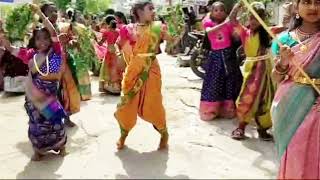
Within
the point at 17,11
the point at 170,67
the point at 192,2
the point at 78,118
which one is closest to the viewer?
the point at 78,118

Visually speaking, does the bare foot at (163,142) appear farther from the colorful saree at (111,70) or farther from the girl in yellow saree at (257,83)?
the colorful saree at (111,70)

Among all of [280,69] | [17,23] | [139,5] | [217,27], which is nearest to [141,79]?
[139,5]

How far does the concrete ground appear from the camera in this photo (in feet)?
14.7

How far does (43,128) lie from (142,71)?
111 centimetres

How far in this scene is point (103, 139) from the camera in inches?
222

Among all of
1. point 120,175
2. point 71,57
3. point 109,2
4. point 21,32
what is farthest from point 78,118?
point 109,2

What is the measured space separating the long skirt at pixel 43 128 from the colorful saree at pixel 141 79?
63 centimetres

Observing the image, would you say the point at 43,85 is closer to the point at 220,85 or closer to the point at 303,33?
the point at 220,85

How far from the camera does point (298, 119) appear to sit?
311 centimetres

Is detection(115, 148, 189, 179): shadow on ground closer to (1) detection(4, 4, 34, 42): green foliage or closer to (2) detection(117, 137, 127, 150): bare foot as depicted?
(2) detection(117, 137, 127, 150): bare foot

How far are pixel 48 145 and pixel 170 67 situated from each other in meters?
8.49

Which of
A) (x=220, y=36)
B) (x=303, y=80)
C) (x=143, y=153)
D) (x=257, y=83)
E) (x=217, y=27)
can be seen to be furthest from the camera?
(x=220, y=36)

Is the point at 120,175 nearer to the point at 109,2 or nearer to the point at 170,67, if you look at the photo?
the point at 170,67

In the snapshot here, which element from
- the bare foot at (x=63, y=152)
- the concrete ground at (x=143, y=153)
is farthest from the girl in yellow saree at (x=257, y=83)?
the bare foot at (x=63, y=152)
